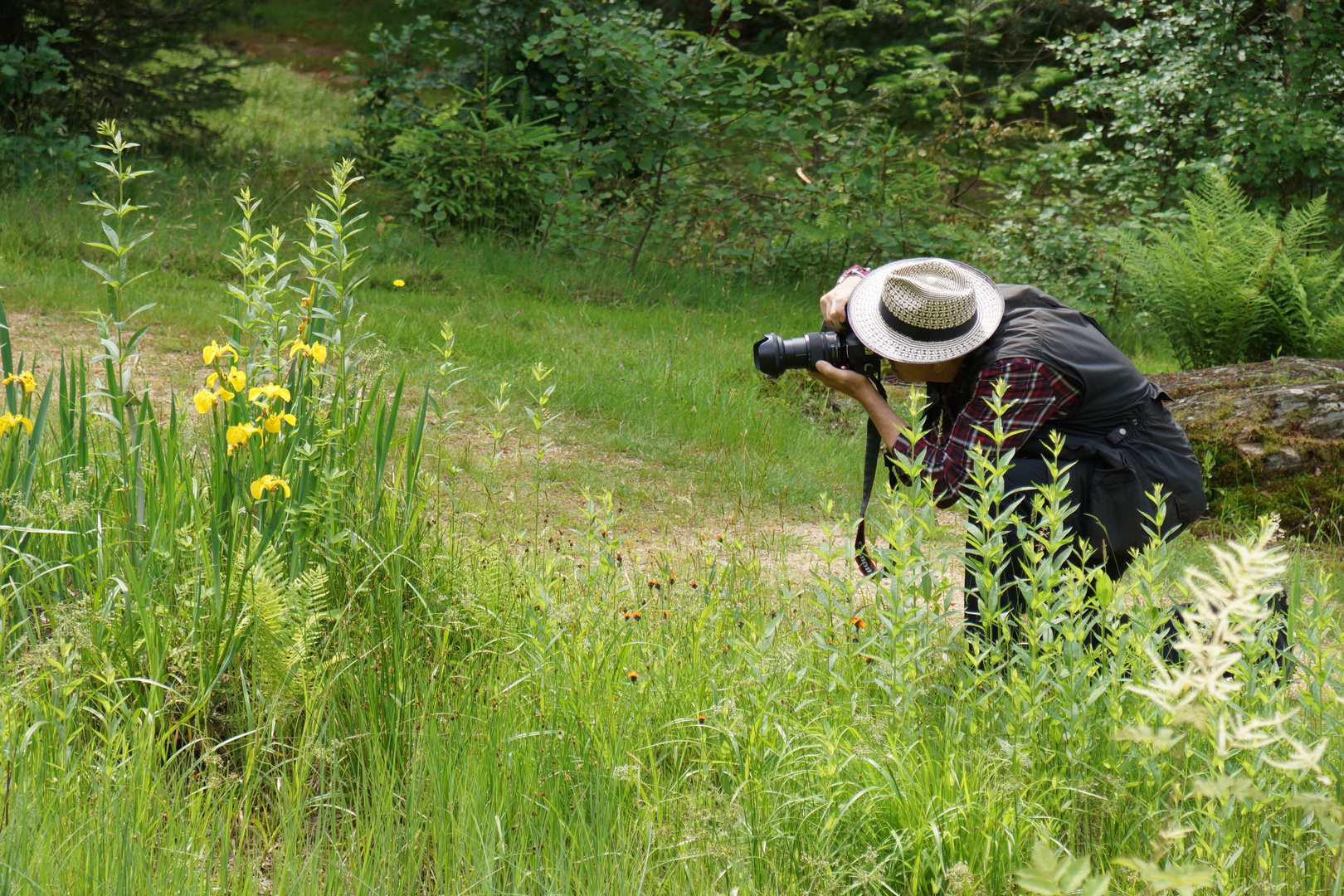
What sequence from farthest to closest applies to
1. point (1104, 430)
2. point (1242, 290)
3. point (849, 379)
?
point (1242, 290)
point (849, 379)
point (1104, 430)

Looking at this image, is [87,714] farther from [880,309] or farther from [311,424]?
[880,309]

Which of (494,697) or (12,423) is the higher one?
(12,423)

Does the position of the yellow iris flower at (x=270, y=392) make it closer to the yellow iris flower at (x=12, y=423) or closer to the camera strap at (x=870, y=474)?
the yellow iris flower at (x=12, y=423)

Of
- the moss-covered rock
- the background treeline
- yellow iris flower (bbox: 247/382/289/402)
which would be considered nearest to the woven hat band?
yellow iris flower (bbox: 247/382/289/402)

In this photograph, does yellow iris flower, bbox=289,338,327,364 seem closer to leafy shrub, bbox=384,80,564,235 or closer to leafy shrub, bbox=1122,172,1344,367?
leafy shrub, bbox=1122,172,1344,367

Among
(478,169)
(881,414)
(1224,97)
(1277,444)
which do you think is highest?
(1224,97)

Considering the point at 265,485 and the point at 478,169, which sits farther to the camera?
the point at 478,169

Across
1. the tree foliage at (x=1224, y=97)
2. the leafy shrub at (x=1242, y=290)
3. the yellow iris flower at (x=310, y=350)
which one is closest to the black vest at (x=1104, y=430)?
the yellow iris flower at (x=310, y=350)

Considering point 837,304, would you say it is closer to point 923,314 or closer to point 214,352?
point 923,314

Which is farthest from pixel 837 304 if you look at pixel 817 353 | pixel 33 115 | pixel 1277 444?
pixel 33 115

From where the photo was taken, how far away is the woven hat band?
2.94m

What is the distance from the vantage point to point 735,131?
31.6ft

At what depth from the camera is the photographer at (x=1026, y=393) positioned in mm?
2906

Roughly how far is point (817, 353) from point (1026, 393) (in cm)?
61
